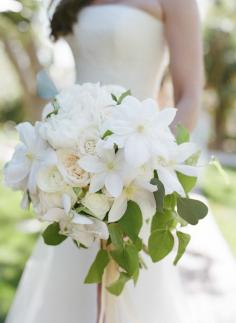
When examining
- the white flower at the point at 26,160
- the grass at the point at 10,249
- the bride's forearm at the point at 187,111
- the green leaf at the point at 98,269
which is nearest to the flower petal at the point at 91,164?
the white flower at the point at 26,160

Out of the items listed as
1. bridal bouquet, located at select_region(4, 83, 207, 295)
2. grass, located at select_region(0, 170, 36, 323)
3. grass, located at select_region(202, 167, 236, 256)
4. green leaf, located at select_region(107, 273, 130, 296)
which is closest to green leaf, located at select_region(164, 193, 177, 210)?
bridal bouquet, located at select_region(4, 83, 207, 295)

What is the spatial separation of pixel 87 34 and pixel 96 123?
2.83 ft

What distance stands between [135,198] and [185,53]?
0.77 m

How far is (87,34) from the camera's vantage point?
2.19 meters

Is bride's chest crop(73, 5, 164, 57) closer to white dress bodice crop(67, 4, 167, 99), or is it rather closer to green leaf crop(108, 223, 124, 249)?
white dress bodice crop(67, 4, 167, 99)

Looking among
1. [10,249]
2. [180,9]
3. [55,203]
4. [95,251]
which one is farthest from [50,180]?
[10,249]

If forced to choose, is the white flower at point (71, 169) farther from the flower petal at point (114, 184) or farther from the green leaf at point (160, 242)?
the green leaf at point (160, 242)

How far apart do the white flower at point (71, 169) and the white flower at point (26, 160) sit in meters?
0.04

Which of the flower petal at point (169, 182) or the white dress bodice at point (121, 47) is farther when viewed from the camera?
the white dress bodice at point (121, 47)

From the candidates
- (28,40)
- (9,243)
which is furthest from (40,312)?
(28,40)

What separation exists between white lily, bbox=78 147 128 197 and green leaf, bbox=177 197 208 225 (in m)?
0.18

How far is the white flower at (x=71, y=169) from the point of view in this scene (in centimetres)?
139

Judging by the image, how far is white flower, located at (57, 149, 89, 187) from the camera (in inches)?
54.6

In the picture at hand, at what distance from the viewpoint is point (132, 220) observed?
1420 mm
